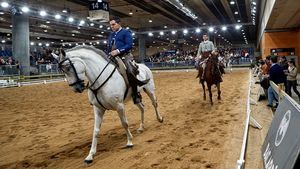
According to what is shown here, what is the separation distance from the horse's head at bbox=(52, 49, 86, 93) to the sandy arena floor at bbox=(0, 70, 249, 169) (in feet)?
4.41

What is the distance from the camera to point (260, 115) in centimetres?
876

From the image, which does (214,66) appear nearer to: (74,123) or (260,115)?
(260,115)

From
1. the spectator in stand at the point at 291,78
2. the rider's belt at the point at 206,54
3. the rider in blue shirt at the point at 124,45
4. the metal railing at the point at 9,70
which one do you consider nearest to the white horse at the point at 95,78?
the rider in blue shirt at the point at 124,45

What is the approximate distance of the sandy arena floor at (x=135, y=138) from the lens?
5.21 m

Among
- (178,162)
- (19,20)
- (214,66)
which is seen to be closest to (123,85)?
(178,162)

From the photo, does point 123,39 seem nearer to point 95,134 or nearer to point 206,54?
point 95,134

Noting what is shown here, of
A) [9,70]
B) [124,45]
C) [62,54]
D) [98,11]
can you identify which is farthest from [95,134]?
[9,70]

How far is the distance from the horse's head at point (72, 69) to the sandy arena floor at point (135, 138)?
4.41ft

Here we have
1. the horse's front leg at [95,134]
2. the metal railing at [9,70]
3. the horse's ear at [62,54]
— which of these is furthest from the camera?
the metal railing at [9,70]

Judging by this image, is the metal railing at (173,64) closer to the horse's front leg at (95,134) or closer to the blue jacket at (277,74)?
the blue jacket at (277,74)

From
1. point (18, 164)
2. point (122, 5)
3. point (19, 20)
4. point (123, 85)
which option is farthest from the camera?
point (122, 5)

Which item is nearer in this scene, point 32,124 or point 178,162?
A: point 178,162

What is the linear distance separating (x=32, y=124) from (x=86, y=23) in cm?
2912

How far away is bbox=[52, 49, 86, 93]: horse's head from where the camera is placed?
519 centimetres
